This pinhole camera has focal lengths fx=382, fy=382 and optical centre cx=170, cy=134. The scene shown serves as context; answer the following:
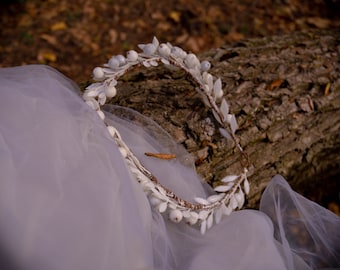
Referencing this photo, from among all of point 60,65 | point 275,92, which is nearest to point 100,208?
point 275,92

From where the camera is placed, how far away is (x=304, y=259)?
1.41m

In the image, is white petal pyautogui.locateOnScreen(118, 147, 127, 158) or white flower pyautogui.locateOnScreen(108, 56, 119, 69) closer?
white petal pyautogui.locateOnScreen(118, 147, 127, 158)

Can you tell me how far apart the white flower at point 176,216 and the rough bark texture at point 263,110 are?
0.25 meters

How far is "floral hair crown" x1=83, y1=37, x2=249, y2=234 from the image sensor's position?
1287mm

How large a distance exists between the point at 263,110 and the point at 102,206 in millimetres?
876

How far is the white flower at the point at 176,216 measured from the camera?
131cm

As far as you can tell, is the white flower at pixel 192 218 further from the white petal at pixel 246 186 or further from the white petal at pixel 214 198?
the white petal at pixel 246 186

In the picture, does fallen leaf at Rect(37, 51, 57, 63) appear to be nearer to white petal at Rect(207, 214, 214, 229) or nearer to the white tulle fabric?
the white tulle fabric

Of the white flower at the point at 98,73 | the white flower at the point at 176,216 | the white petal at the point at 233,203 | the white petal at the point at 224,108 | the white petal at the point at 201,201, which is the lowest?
the white petal at the point at 233,203

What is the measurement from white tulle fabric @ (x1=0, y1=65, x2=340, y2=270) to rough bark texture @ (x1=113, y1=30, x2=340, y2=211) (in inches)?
4.6

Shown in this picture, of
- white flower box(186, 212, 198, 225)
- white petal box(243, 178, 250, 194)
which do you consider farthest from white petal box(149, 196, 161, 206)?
white petal box(243, 178, 250, 194)

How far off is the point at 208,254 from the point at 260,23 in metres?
2.67


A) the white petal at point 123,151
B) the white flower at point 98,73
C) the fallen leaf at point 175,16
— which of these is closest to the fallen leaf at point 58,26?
the fallen leaf at point 175,16

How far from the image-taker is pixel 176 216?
1.31m
